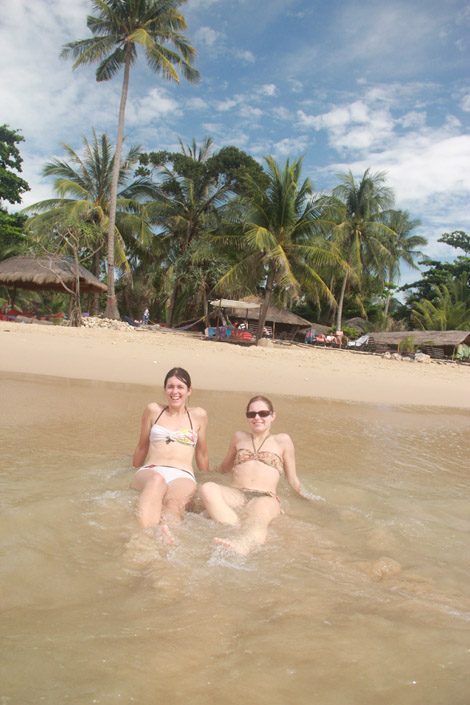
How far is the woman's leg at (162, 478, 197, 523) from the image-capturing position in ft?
9.63

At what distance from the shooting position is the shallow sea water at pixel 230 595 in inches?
59.4

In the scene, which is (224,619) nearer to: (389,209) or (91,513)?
(91,513)

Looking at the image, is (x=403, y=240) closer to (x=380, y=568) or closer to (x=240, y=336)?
(x=240, y=336)

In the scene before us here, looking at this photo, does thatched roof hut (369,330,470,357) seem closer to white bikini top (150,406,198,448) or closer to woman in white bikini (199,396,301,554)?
woman in white bikini (199,396,301,554)

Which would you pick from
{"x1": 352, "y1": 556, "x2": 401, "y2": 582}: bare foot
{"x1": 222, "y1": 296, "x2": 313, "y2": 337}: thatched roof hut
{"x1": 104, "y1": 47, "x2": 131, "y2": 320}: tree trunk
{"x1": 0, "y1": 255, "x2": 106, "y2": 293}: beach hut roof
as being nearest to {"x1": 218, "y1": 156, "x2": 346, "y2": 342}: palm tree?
{"x1": 104, "y1": 47, "x2": 131, "y2": 320}: tree trunk

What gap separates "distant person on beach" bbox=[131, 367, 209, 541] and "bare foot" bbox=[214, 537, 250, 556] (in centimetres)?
46

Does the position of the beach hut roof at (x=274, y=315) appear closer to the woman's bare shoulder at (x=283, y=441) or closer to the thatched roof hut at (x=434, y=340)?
the thatched roof hut at (x=434, y=340)

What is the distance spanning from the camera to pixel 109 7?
19172 millimetres

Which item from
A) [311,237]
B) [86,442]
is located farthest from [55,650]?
[311,237]

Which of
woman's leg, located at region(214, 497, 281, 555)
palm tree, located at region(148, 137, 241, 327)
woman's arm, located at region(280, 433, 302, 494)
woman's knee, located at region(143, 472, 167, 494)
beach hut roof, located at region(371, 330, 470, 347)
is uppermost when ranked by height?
palm tree, located at region(148, 137, 241, 327)

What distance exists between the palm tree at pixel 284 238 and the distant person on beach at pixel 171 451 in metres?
14.8

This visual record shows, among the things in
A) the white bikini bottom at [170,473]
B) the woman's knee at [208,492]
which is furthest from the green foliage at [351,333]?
the woman's knee at [208,492]

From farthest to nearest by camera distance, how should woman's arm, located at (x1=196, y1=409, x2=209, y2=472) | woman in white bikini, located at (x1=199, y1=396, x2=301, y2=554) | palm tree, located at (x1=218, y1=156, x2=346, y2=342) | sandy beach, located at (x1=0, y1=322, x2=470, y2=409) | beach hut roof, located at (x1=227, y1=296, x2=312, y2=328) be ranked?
1. beach hut roof, located at (x1=227, y1=296, x2=312, y2=328)
2. palm tree, located at (x1=218, y1=156, x2=346, y2=342)
3. sandy beach, located at (x1=0, y1=322, x2=470, y2=409)
4. woman's arm, located at (x1=196, y1=409, x2=209, y2=472)
5. woman in white bikini, located at (x1=199, y1=396, x2=301, y2=554)

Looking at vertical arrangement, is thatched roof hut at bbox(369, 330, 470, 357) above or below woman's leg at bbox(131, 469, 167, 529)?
above
